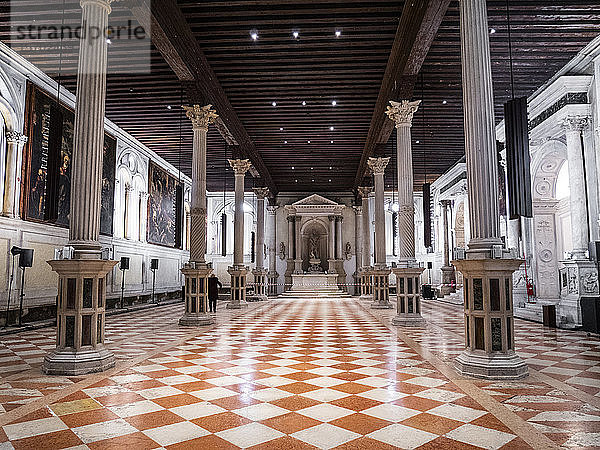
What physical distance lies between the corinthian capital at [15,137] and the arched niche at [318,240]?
1816 cm

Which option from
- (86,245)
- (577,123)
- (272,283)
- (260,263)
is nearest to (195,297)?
(86,245)

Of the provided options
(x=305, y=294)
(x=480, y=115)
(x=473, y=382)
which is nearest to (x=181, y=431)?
(x=473, y=382)

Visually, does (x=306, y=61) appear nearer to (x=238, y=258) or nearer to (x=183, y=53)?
(x=183, y=53)

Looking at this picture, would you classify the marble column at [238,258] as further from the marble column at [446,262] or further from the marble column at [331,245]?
the marble column at [331,245]

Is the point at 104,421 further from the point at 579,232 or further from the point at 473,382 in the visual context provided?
the point at 579,232

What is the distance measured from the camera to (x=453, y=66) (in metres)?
11.0

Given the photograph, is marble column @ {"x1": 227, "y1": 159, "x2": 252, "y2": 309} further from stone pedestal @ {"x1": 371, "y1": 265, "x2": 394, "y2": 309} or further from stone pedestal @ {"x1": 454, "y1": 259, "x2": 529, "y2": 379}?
stone pedestal @ {"x1": 454, "y1": 259, "x2": 529, "y2": 379}

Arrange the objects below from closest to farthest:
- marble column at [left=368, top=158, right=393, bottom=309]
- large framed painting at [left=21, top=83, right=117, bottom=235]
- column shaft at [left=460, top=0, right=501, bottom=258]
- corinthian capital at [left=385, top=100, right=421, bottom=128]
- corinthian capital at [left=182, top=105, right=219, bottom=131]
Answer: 1. column shaft at [left=460, top=0, right=501, bottom=258]
2. corinthian capital at [left=385, top=100, right=421, bottom=128]
3. large framed painting at [left=21, top=83, right=117, bottom=235]
4. corinthian capital at [left=182, top=105, right=219, bottom=131]
5. marble column at [left=368, top=158, right=393, bottom=309]

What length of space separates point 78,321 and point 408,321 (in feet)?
23.3

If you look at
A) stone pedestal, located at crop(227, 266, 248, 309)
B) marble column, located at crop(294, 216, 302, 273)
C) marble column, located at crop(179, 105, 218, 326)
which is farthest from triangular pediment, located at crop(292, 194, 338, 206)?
marble column, located at crop(179, 105, 218, 326)

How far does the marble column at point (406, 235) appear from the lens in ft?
34.6

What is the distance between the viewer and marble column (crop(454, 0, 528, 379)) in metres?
5.34

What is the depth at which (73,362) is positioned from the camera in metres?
5.44

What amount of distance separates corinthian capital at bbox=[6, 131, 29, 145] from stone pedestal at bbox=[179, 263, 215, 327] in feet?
16.1
